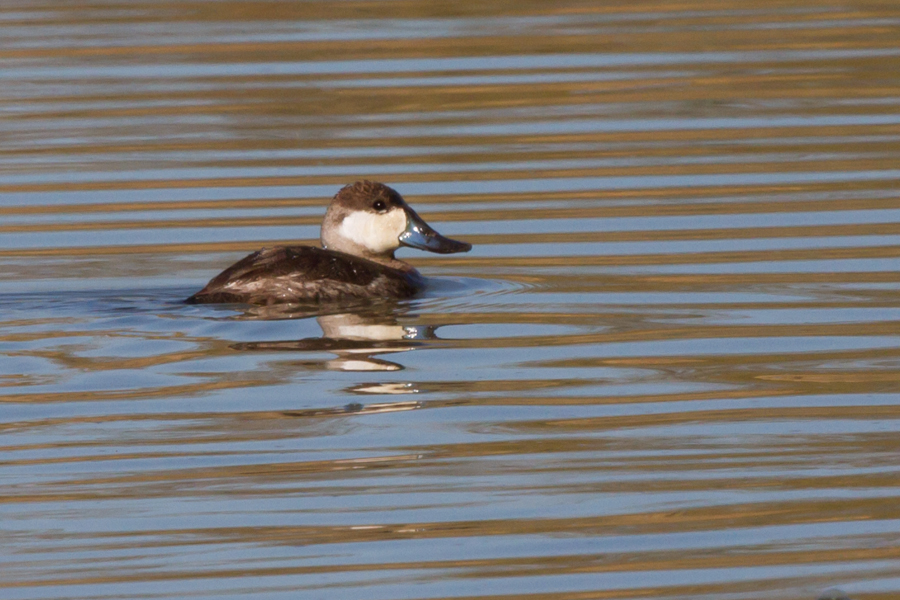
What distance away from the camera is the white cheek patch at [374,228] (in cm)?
945

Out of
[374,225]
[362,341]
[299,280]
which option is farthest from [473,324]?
[374,225]

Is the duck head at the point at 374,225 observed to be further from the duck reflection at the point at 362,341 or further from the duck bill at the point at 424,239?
the duck reflection at the point at 362,341

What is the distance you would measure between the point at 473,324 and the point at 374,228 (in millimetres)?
1568

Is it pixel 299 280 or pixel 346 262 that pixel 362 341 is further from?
pixel 346 262

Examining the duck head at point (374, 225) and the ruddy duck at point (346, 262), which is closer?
the ruddy duck at point (346, 262)

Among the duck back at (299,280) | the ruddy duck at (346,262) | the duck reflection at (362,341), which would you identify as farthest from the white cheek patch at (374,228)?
the duck reflection at (362,341)

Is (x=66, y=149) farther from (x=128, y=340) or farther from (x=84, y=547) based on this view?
(x=84, y=547)

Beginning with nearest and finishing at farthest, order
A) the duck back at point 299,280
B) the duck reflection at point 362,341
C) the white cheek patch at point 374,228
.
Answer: the duck reflection at point 362,341 → the duck back at point 299,280 → the white cheek patch at point 374,228

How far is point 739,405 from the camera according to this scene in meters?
6.51

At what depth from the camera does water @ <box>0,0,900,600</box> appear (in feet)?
16.8

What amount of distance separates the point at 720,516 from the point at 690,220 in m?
5.04

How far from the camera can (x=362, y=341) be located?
7.81 m

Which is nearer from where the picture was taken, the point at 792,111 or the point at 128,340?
the point at 128,340

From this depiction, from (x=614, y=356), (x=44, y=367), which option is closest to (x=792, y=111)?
(x=614, y=356)
